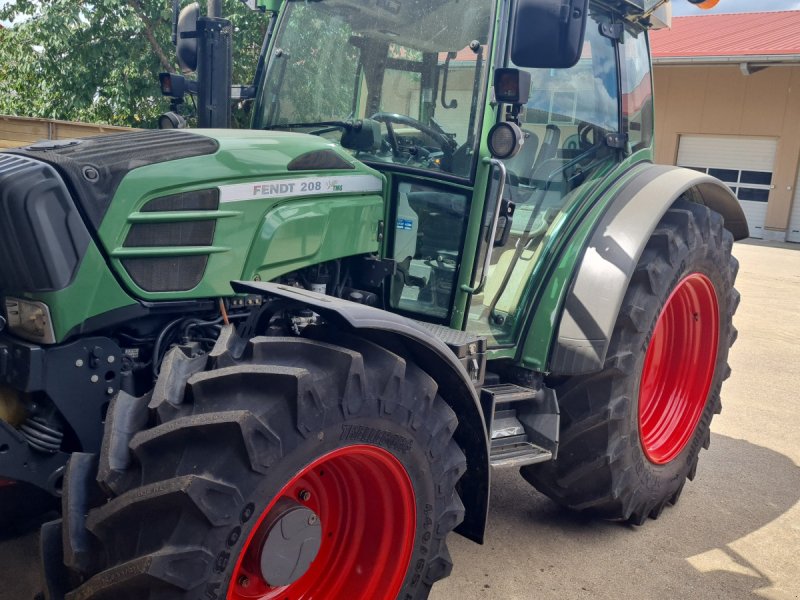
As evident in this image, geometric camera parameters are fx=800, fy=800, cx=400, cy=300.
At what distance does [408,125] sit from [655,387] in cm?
182

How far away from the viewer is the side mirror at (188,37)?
3.28 metres

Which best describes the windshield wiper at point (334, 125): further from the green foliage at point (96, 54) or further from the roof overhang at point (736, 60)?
the roof overhang at point (736, 60)

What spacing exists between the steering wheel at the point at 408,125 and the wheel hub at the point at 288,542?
140 centimetres

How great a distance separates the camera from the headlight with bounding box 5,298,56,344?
2.12 metres

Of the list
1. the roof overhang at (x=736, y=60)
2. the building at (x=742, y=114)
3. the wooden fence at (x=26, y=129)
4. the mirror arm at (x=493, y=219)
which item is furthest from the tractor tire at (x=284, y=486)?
the building at (x=742, y=114)

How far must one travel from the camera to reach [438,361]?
7.80 feet

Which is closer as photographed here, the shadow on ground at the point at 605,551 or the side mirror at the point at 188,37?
the shadow on ground at the point at 605,551

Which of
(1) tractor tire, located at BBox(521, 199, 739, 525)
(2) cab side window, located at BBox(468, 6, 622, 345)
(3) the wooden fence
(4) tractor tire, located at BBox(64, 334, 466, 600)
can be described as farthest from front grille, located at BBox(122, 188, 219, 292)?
(3) the wooden fence

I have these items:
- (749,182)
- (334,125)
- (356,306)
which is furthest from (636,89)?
(749,182)

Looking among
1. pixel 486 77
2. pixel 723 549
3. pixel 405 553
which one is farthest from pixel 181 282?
pixel 723 549

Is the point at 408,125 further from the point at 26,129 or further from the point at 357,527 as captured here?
the point at 26,129

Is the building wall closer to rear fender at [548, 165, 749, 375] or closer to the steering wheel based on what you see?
rear fender at [548, 165, 749, 375]

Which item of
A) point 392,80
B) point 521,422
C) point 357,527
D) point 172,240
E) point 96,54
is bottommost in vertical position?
point 357,527

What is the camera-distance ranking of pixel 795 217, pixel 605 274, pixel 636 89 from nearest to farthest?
pixel 605 274 < pixel 636 89 < pixel 795 217
